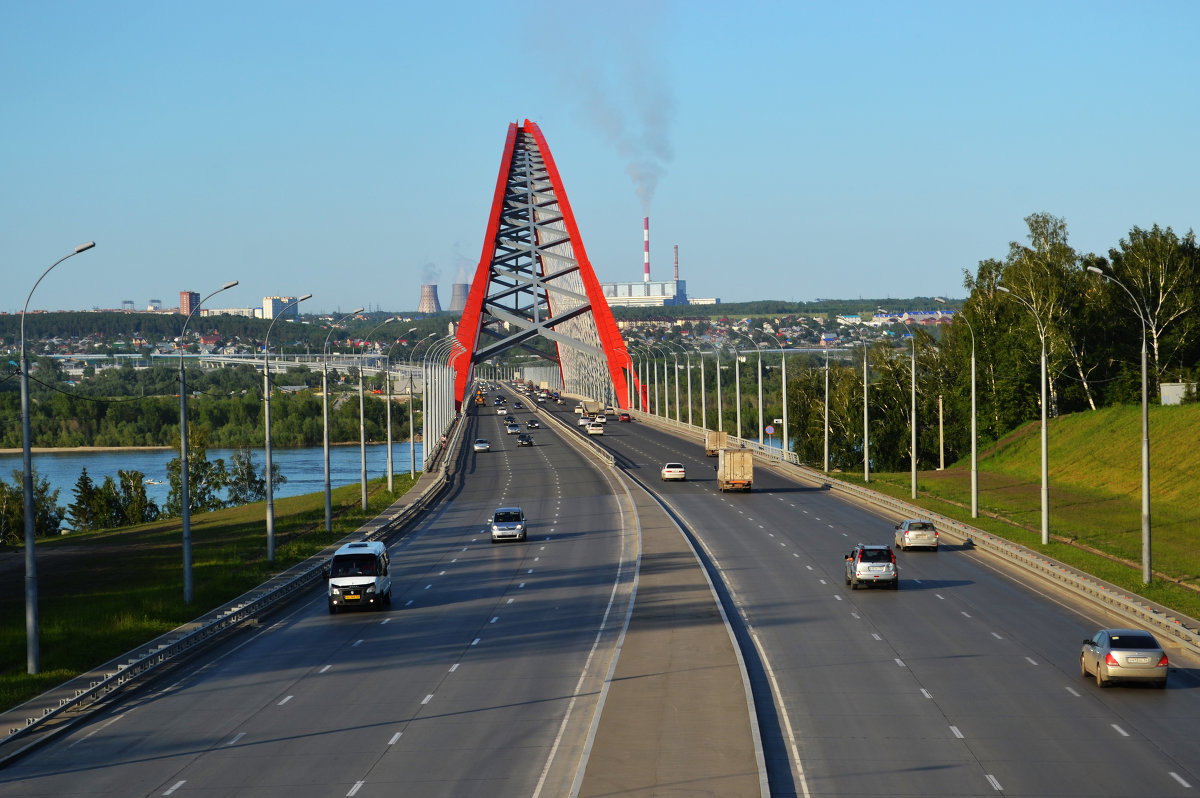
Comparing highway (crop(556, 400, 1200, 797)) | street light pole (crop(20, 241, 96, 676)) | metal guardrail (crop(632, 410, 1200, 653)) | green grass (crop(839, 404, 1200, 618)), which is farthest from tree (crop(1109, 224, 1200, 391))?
street light pole (crop(20, 241, 96, 676))

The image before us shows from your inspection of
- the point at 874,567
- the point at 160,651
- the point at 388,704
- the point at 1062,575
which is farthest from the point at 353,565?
the point at 1062,575

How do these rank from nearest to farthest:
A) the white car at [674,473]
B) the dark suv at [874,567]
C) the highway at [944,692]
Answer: the highway at [944,692]
the dark suv at [874,567]
the white car at [674,473]

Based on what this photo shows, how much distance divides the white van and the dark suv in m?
13.5

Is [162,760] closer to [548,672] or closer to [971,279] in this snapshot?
[548,672]

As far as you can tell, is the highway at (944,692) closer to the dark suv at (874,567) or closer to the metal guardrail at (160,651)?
the dark suv at (874,567)

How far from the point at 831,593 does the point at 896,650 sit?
933cm

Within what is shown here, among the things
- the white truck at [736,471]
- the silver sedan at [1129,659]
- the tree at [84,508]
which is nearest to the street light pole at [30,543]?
the silver sedan at [1129,659]

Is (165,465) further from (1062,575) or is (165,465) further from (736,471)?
(1062,575)

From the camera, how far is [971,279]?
111 metres

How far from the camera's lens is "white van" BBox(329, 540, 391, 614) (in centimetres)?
3709

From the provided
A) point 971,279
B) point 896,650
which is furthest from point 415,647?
point 971,279

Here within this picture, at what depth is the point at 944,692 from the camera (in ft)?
80.8

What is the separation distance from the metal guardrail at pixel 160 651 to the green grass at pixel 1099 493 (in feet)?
78.4

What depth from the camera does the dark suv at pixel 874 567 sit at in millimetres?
39125
